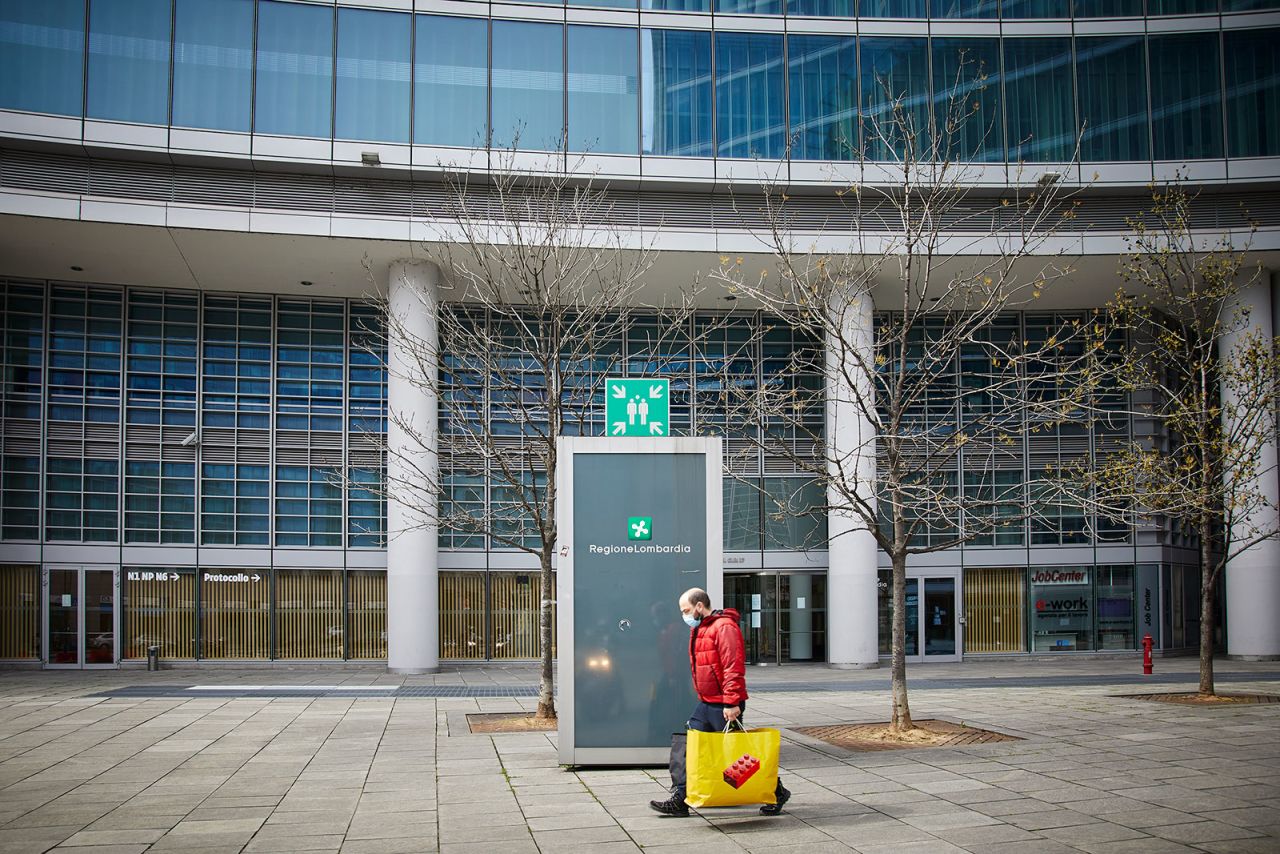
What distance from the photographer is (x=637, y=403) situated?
13180 millimetres

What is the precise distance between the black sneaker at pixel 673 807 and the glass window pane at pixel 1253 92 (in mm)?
24149

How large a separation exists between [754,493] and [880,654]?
16.8 ft

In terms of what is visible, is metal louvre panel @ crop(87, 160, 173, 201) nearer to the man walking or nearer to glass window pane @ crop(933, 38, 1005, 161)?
glass window pane @ crop(933, 38, 1005, 161)

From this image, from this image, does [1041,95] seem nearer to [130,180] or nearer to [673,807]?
[130,180]

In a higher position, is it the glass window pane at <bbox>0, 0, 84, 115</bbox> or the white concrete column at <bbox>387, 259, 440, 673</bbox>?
the glass window pane at <bbox>0, 0, 84, 115</bbox>

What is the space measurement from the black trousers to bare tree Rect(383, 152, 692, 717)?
22.2ft

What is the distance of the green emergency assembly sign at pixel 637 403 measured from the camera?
13.1 meters

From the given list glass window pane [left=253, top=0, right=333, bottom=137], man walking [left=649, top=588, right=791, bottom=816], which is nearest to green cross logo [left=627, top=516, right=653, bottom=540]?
man walking [left=649, top=588, right=791, bottom=816]

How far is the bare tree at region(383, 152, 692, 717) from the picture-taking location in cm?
1783

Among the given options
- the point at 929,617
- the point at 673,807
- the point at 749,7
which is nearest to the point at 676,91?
the point at 749,7

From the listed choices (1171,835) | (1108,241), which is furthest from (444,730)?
(1108,241)

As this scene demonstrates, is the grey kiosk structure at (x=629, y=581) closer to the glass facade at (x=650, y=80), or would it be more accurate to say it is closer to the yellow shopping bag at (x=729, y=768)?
the yellow shopping bag at (x=729, y=768)

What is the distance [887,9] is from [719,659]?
21719mm

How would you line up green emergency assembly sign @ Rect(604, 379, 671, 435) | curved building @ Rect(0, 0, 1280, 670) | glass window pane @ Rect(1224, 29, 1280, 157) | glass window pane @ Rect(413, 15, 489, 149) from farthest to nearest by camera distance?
glass window pane @ Rect(1224, 29, 1280, 157) → glass window pane @ Rect(413, 15, 489, 149) → curved building @ Rect(0, 0, 1280, 670) → green emergency assembly sign @ Rect(604, 379, 671, 435)
